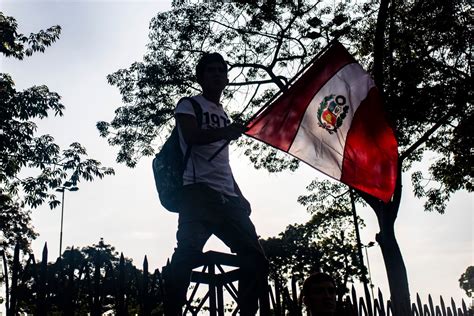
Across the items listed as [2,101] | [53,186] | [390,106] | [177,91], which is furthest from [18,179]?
[390,106]

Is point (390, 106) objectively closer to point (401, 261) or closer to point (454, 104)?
point (454, 104)

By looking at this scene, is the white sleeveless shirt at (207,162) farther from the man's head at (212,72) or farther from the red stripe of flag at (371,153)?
the red stripe of flag at (371,153)

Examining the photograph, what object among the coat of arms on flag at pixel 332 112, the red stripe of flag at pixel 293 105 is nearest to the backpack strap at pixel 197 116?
the red stripe of flag at pixel 293 105

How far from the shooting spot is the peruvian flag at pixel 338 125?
477cm

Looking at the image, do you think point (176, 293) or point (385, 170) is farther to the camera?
point (385, 170)

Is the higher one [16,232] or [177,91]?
[177,91]

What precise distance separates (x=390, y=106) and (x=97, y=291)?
11.5 m

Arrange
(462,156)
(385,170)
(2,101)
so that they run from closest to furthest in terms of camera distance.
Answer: (385,170)
(2,101)
(462,156)

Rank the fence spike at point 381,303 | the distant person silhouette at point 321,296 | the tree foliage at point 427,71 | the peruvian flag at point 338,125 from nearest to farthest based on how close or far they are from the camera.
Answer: the distant person silhouette at point 321,296 < the peruvian flag at point 338,125 < the fence spike at point 381,303 < the tree foliage at point 427,71

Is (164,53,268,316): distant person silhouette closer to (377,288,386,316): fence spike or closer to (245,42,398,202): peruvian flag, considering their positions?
(245,42,398,202): peruvian flag

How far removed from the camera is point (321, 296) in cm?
411

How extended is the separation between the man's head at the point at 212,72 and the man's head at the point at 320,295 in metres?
1.63

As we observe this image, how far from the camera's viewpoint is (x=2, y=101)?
12.8 meters

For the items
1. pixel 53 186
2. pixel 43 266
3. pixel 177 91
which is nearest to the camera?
pixel 43 266
